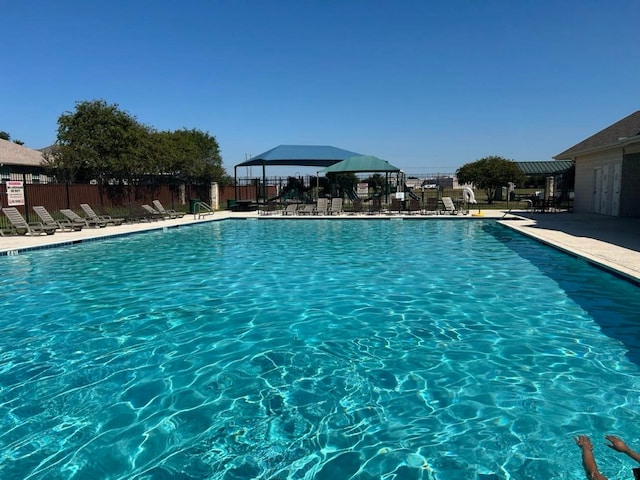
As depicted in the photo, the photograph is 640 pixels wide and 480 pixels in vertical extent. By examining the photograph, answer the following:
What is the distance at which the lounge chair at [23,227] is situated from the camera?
48.1 ft

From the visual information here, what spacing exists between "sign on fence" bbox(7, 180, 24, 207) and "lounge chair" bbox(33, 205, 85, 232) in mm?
897

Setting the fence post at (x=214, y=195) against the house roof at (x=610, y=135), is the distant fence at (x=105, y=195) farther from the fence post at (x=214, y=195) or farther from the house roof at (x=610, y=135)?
the house roof at (x=610, y=135)

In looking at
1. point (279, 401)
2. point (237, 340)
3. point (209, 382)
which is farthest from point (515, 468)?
point (237, 340)

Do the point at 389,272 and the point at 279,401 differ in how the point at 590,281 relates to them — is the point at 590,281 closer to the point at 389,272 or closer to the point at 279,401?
the point at 389,272

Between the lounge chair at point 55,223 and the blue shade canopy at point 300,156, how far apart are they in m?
9.52

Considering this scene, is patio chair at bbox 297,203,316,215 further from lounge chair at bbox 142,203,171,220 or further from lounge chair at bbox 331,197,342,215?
lounge chair at bbox 142,203,171,220

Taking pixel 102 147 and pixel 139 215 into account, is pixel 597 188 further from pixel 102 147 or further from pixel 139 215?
pixel 102 147

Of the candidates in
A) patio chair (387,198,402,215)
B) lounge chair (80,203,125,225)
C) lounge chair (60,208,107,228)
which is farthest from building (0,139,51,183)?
patio chair (387,198,402,215)

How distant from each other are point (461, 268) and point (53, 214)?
52.7ft

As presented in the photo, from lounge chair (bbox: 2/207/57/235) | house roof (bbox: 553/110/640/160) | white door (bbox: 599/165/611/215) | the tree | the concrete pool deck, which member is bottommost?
the concrete pool deck

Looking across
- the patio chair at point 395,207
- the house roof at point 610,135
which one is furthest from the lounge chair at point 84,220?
the house roof at point 610,135

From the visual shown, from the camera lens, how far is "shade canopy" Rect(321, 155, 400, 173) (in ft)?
72.4

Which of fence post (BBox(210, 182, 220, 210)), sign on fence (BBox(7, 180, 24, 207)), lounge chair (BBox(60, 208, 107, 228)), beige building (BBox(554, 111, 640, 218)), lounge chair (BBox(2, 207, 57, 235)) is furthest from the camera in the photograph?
fence post (BBox(210, 182, 220, 210))

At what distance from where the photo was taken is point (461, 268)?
9586 millimetres
